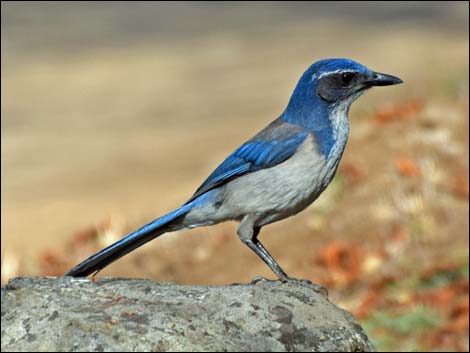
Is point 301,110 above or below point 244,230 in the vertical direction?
above

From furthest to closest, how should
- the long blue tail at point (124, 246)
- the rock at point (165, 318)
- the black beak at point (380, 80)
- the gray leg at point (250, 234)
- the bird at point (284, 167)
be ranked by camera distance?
the black beak at point (380, 80)
the gray leg at point (250, 234)
the bird at point (284, 167)
the long blue tail at point (124, 246)
the rock at point (165, 318)

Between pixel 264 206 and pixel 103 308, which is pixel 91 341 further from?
pixel 264 206

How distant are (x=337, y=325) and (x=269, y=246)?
5.42 metres

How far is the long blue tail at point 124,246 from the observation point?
17.3 feet

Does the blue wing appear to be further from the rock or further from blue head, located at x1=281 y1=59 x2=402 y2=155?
the rock

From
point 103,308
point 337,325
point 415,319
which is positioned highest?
point 103,308

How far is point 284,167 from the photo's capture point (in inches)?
232

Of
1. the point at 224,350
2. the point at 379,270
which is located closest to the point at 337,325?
the point at 224,350

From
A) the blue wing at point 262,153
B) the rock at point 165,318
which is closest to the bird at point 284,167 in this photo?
the blue wing at point 262,153

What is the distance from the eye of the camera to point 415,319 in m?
8.26

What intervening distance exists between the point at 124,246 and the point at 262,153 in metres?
0.89

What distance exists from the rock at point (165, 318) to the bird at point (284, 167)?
3.45 feet

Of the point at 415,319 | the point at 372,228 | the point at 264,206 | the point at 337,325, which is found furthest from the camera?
the point at 372,228

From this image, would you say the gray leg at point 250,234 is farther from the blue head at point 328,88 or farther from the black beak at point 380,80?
the black beak at point 380,80
